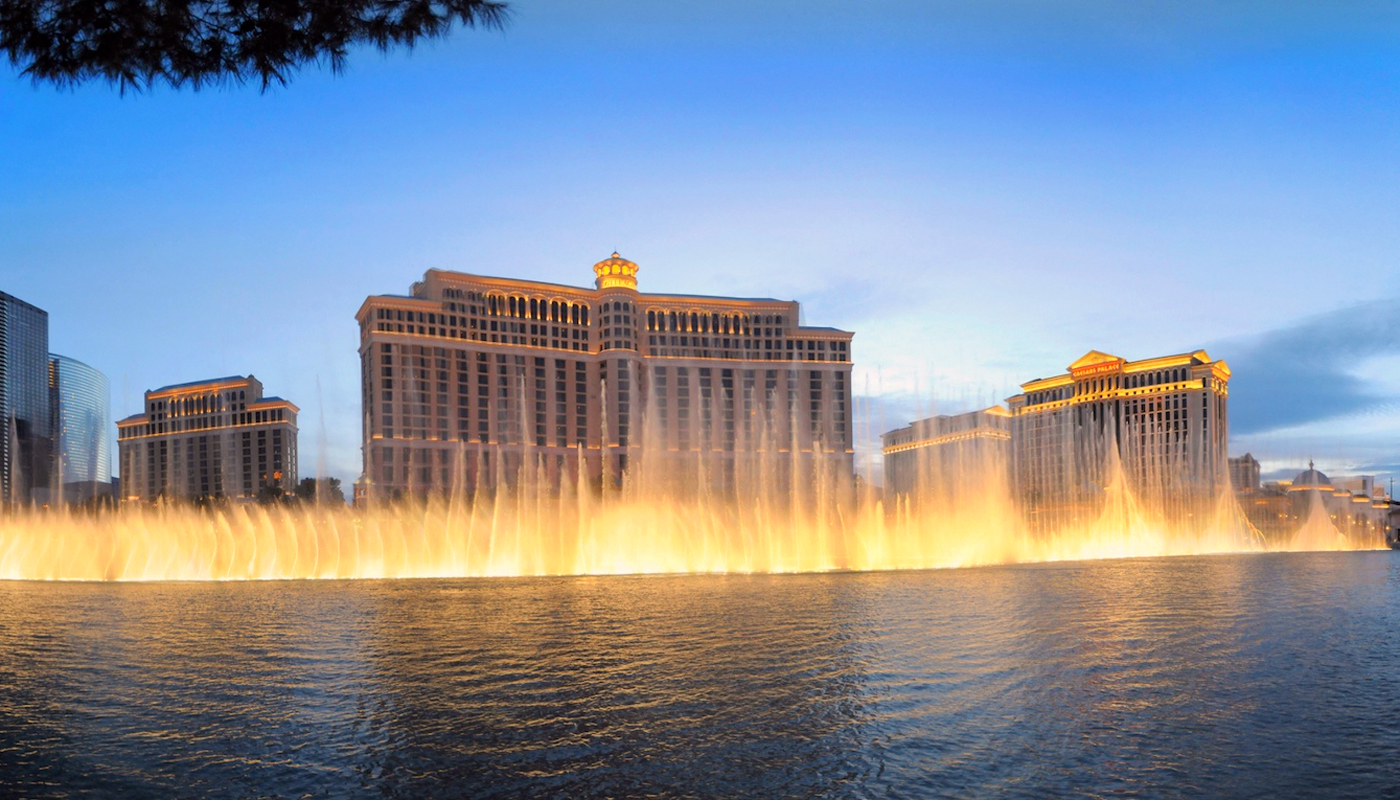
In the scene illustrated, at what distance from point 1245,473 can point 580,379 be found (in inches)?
3838

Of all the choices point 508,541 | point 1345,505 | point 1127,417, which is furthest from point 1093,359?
point 508,541

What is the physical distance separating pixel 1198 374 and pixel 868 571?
373 ft

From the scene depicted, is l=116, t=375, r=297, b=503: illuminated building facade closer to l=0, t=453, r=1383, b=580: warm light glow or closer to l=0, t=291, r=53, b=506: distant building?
l=0, t=291, r=53, b=506: distant building

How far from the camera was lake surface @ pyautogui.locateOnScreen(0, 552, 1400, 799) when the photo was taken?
32.4ft

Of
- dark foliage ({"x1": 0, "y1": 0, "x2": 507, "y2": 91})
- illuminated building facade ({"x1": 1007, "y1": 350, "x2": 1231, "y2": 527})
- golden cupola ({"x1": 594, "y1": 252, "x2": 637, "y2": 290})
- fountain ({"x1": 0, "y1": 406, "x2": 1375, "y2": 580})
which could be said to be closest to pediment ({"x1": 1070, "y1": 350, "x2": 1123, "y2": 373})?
illuminated building facade ({"x1": 1007, "y1": 350, "x2": 1231, "y2": 527})

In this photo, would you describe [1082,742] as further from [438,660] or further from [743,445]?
[743,445]

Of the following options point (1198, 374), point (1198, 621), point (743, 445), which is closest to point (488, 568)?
point (1198, 621)

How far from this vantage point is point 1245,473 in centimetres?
14925

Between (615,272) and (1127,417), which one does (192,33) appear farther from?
(1127,417)

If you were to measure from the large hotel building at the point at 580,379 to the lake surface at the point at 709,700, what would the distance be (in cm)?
9389

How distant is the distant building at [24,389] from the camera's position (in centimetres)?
14600

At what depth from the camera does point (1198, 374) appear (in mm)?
134000

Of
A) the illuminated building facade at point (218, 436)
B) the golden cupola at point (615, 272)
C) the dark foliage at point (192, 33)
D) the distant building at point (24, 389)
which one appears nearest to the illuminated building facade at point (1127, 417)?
the golden cupola at point (615, 272)

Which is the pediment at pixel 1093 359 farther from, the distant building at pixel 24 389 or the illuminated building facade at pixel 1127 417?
the distant building at pixel 24 389
